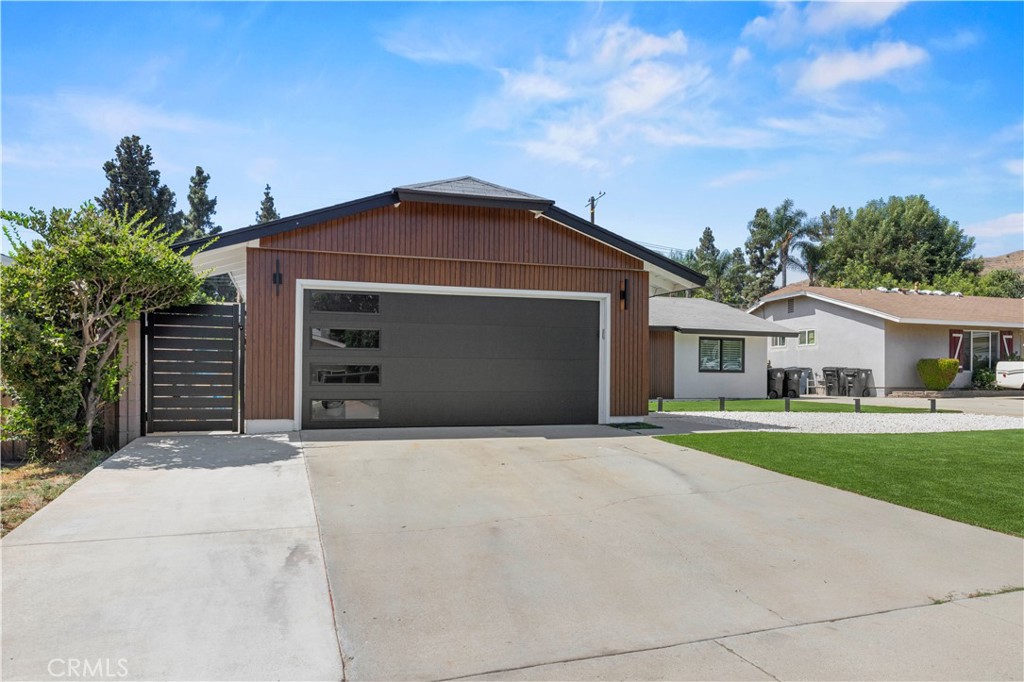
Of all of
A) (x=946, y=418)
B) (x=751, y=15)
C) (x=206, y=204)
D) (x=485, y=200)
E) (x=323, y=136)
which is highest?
(x=206, y=204)

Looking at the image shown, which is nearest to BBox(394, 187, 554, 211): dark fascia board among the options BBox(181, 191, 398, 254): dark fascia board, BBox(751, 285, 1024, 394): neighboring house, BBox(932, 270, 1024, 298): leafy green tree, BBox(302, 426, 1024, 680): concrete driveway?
BBox(181, 191, 398, 254): dark fascia board

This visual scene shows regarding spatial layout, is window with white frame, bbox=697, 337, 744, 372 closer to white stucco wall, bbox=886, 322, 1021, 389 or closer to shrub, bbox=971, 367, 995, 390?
white stucco wall, bbox=886, 322, 1021, 389

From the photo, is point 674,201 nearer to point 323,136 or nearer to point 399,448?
point 323,136

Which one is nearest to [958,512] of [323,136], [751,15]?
[751,15]

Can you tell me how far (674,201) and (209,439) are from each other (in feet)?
50.4

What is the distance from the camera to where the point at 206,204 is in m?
43.9

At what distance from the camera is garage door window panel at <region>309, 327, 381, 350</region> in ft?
29.5

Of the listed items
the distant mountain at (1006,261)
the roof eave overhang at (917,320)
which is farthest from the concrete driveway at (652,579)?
the distant mountain at (1006,261)

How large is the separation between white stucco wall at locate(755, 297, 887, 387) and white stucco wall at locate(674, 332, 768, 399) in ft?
16.4

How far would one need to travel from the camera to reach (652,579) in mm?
3693

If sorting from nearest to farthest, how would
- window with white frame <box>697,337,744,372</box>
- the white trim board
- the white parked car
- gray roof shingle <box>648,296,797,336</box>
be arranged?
the white trim board, gray roof shingle <box>648,296,797,336</box>, window with white frame <box>697,337,744,372</box>, the white parked car

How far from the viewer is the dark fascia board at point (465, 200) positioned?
29.3 feet

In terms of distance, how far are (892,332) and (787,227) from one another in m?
28.3

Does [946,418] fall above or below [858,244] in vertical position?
below
